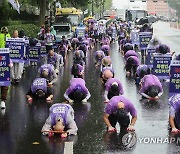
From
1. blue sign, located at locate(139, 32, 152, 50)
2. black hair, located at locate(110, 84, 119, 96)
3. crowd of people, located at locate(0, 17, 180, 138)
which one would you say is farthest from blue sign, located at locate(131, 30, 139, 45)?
black hair, located at locate(110, 84, 119, 96)

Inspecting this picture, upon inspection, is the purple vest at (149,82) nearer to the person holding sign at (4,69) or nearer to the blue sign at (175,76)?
Result: the blue sign at (175,76)

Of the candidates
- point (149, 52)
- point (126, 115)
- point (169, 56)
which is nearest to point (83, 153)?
point (126, 115)

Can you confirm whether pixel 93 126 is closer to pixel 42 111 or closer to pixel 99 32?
pixel 42 111

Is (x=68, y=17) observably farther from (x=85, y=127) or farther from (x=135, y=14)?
(x=85, y=127)

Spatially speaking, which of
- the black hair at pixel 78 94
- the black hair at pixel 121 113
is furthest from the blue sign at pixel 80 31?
the black hair at pixel 121 113

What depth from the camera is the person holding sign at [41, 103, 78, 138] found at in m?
10.5

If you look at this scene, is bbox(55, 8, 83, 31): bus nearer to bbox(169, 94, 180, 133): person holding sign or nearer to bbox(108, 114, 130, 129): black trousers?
bbox(108, 114, 130, 129): black trousers

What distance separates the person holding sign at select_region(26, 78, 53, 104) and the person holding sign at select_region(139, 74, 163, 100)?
2.85 m

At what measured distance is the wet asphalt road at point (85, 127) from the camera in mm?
9656

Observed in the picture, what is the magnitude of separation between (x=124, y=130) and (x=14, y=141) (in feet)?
7.87

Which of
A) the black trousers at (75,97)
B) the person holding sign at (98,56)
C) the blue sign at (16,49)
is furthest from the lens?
the person holding sign at (98,56)

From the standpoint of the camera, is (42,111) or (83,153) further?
(42,111)

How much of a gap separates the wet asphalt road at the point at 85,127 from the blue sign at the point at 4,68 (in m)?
0.80

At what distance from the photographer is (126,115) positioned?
34.6 ft
